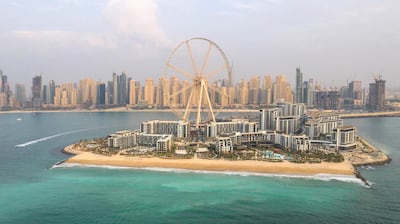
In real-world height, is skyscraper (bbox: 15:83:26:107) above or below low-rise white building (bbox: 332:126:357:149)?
above

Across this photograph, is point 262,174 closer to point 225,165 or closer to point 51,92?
point 225,165

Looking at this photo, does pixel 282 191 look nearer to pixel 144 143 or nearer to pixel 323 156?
pixel 323 156

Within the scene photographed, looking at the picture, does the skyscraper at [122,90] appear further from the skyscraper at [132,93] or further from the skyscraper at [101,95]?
the skyscraper at [101,95]

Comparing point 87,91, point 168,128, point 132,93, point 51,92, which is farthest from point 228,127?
point 51,92

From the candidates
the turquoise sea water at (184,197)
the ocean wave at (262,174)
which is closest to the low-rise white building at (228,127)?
the ocean wave at (262,174)

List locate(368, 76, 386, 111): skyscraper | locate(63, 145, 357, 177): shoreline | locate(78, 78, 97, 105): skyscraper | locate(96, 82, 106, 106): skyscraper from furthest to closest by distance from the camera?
locate(78, 78, 97, 105): skyscraper < locate(96, 82, 106, 106): skyscraper < locate(368, 76, 386, 111): skyscraper < locate(63, 145, 357, 177): shoreline

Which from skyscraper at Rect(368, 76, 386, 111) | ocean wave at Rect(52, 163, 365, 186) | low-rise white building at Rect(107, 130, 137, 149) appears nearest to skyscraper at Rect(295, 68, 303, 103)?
skyscraper at Rect(368, 76, 386, 111)

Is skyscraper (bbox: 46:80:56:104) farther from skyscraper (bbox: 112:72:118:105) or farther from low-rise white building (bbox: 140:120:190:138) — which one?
low-rise white building (bbox: 140:120:190:138)
